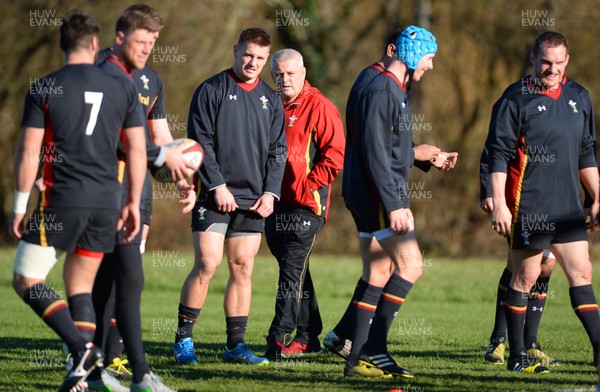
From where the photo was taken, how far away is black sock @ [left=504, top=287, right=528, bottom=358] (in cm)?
742

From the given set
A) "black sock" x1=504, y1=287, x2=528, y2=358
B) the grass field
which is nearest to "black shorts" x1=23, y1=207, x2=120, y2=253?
the grass field

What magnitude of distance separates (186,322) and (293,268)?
1129 millimetres

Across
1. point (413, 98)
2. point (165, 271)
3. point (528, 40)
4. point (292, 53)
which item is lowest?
point (165, 271)

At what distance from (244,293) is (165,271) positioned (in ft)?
30.6

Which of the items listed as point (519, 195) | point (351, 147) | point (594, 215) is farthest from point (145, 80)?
point (594, 215)

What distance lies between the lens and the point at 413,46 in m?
6.78

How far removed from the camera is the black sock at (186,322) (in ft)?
25.6

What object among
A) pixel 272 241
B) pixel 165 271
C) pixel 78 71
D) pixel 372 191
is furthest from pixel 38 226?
pixel 165 271

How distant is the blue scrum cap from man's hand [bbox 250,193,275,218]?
68.4 inches

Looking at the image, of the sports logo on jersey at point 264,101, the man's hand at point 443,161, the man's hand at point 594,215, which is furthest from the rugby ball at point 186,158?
the man's hand at point 594,215

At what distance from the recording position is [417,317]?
1171cm

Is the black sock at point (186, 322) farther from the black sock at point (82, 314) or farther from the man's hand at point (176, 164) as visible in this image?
the man's hand at point (176, 164)

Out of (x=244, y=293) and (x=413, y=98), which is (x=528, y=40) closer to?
(x=413, y=98)

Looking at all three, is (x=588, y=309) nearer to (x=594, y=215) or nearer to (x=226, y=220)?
(x=594, y=215)
